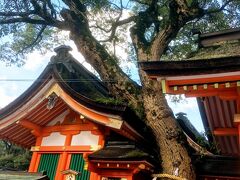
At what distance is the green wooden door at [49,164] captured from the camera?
8094 millimetres

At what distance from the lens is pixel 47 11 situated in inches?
403

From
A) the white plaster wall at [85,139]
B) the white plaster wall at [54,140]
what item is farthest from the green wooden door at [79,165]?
the white plaster wall at [54,140]

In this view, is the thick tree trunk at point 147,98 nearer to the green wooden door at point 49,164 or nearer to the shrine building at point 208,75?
the shrine building at point 208,75

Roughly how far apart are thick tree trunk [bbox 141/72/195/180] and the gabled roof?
46 centimetres

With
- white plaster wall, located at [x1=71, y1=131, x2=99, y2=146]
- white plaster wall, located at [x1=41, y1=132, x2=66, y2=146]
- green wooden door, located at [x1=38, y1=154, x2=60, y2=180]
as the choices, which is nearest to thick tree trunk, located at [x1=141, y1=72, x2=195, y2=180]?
white plaster wall, located at [x1=71, y1=131, x2=99, y2=146]

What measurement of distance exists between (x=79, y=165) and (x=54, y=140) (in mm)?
1275

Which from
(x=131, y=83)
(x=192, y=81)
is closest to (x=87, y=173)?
(x=131, y=83)

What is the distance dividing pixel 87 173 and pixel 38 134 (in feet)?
7.36

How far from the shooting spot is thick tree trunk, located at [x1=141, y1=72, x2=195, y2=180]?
6402mm

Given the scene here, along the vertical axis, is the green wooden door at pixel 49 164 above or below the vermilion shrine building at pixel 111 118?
below

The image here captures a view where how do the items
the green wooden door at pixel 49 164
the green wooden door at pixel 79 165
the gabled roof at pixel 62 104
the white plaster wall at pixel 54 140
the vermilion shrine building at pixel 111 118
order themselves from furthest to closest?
the white plaster wall at pixel 54 140 → the green wooden door at pixel 49 164 → the green wooden door at pixel 79 165 → the gabled roof at pixel 62 104 → the vermilion shrine building at pixel 111 118

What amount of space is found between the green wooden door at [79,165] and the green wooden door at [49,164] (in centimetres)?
56

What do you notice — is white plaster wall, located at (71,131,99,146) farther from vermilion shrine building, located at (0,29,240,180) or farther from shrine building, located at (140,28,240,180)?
shrine building, located at (140,28,240,180)

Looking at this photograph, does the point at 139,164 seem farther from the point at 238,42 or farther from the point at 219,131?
the point at 238,42
